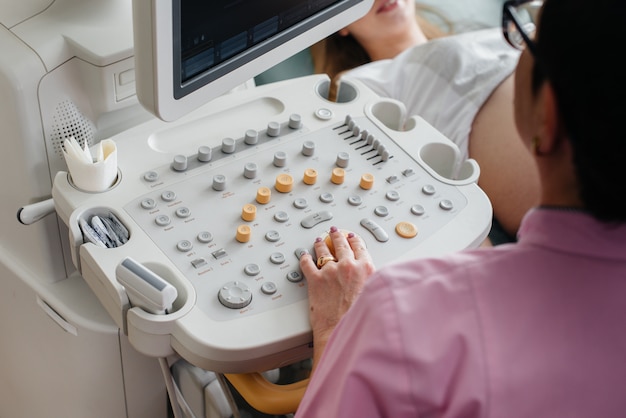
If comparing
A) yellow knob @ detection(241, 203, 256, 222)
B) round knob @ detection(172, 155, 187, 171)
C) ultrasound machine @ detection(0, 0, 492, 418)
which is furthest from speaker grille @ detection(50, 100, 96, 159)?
yellow knob @ detection(241, 203, 256, 222)

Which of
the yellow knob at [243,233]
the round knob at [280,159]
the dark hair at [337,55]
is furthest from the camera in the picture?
the dark hair at [337,55]

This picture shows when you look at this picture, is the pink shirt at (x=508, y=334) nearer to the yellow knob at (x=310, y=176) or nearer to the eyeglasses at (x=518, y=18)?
the eyeglasses at (x=518, y=18)

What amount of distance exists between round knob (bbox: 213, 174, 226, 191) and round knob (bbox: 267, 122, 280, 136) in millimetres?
121

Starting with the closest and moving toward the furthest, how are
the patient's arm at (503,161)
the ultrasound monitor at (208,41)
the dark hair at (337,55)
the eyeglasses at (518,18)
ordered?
the eyeglasses at (518,18)
the ultrasound monitor at (208,41)
the patient's arm at (503,161)
the dark hair at (337,55)

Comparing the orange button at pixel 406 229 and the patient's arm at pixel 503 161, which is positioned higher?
the orange button at pixel 406 229

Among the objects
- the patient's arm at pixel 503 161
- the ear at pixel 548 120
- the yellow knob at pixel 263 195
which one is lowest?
the patient's arm at pixel 503 161

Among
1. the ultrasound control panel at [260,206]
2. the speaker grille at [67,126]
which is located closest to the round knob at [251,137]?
the ultrasound control panel at [260,206]

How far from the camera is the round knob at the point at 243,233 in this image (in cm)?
88

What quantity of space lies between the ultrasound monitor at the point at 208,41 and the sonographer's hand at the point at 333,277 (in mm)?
232

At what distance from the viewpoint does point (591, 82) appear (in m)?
0.49

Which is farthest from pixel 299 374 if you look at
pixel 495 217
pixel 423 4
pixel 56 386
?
pixel 423 4

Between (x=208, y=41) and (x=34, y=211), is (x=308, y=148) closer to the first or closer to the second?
(x=208, y=41)

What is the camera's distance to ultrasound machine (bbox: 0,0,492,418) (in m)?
0.81

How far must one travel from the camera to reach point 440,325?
570 mm
